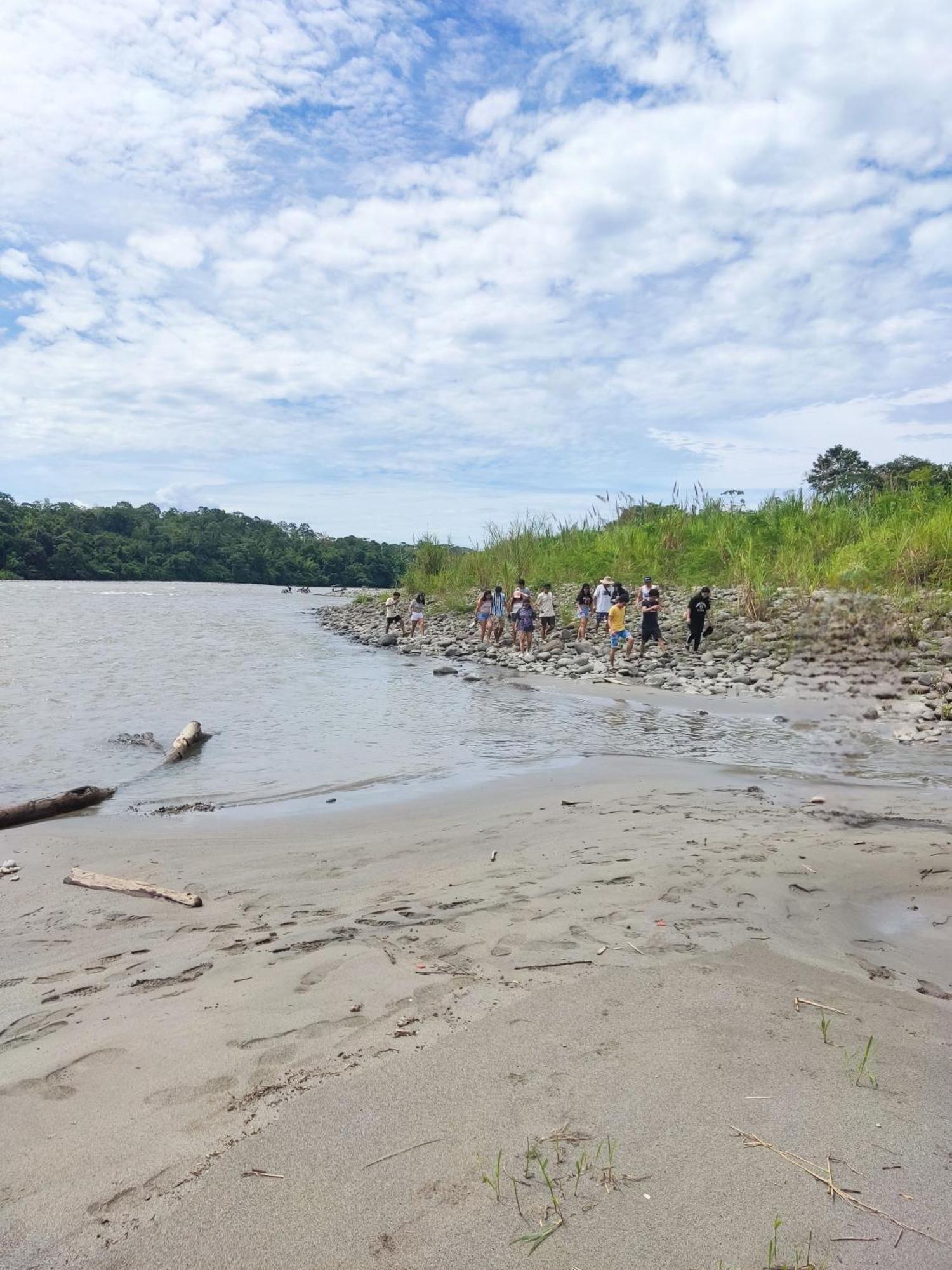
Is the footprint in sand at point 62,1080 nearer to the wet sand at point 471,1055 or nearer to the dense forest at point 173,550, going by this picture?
the wet sand at point 471,1055

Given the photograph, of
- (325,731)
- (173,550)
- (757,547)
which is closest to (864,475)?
(757,547)

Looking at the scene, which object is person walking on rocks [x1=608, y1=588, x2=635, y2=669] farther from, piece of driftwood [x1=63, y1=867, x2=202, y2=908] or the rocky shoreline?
piece of driftwood [x1=63, y1=867, x2=202, y2=908]

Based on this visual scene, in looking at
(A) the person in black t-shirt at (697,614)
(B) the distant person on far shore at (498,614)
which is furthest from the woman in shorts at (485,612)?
(A) the person in black t-shirt at (697,614)

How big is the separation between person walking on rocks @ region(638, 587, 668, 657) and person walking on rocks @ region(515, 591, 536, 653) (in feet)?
10.4

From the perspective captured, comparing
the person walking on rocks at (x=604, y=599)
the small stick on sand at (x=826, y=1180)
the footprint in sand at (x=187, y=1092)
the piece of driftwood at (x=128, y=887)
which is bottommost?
the piece of driftwood at (x=128, y=887)

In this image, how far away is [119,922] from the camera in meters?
4.30

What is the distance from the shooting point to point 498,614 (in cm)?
2323

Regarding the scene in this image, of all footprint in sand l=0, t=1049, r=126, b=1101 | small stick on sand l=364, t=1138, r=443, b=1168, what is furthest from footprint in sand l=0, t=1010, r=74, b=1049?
small stick on sand l=364, t=1138, r=443, b=1168

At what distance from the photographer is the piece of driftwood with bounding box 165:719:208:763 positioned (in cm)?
900

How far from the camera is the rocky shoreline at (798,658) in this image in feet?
40.6

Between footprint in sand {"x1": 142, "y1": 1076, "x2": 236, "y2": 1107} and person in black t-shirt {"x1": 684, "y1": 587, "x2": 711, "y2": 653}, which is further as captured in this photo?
person in black t-shirt {"x1": 684, "y1": 587, "x2": 711, "y2": 653}

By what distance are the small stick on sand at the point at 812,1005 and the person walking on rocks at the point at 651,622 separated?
1459 centimetres

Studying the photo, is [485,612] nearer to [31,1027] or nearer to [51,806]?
[51,806]

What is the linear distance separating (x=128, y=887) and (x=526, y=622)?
15.8 m
